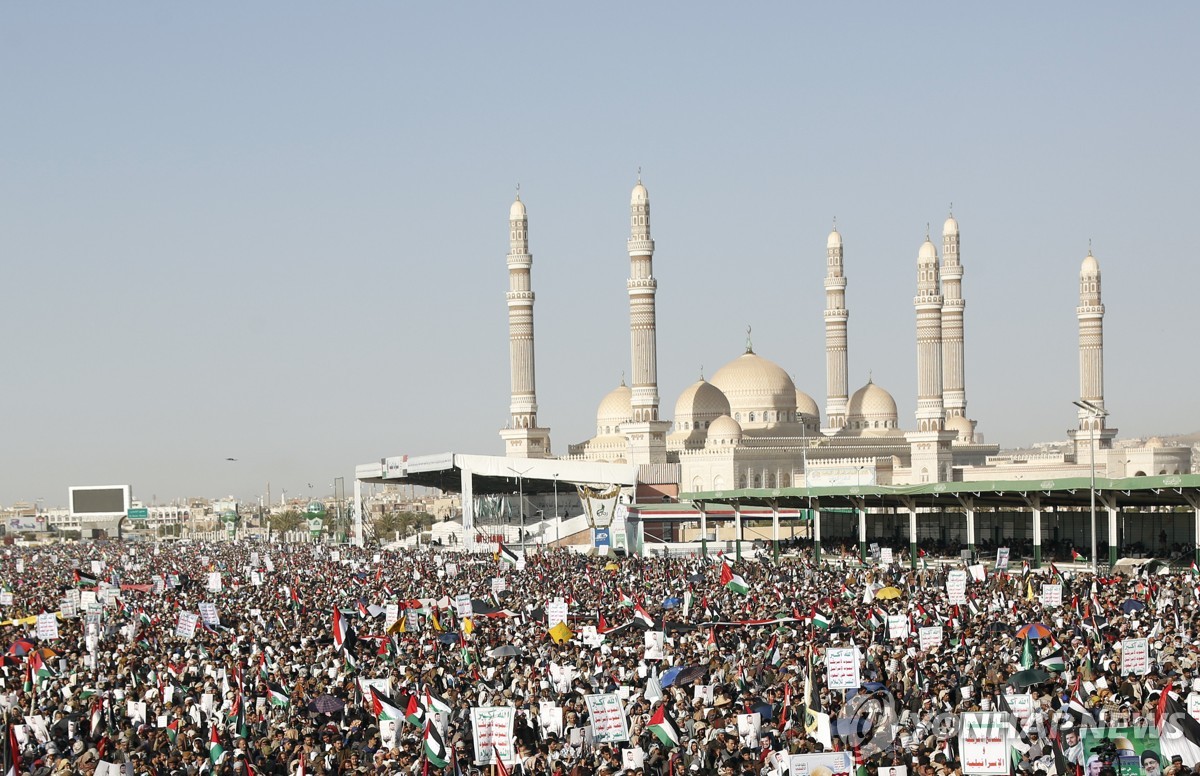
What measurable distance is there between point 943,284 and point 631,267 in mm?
16651

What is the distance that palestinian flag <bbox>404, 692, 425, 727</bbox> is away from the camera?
16797 millimetres

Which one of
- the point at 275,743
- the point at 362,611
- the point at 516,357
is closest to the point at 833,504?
the point at 362,611

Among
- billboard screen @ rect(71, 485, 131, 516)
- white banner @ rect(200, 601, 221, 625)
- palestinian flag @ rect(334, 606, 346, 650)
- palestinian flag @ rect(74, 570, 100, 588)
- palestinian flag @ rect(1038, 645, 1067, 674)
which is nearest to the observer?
palestinian flag @ rect(1038, 645, 1067, 674)

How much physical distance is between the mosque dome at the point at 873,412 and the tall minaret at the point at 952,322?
7.84 meters

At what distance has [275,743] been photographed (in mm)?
16266

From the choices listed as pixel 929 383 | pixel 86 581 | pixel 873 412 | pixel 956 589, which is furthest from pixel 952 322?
pixel 956 589

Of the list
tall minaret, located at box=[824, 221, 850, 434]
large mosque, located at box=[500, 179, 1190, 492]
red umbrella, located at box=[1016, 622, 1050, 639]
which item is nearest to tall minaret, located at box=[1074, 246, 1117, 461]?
large mosque, located at box=[500, 179, 1190, 492]

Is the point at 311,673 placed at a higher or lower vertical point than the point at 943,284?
lower

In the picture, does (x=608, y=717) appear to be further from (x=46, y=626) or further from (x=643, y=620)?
(x=46, y=626)

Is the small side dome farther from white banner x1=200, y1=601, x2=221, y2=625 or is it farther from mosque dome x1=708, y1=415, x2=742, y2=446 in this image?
white banner x1=200, y1=601, x2=221, y2=625

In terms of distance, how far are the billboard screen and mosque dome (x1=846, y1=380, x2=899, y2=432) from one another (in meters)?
54.4

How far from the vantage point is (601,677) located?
20000mm

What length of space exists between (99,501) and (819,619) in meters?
111

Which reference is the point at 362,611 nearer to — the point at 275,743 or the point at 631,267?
the point at 275,743
